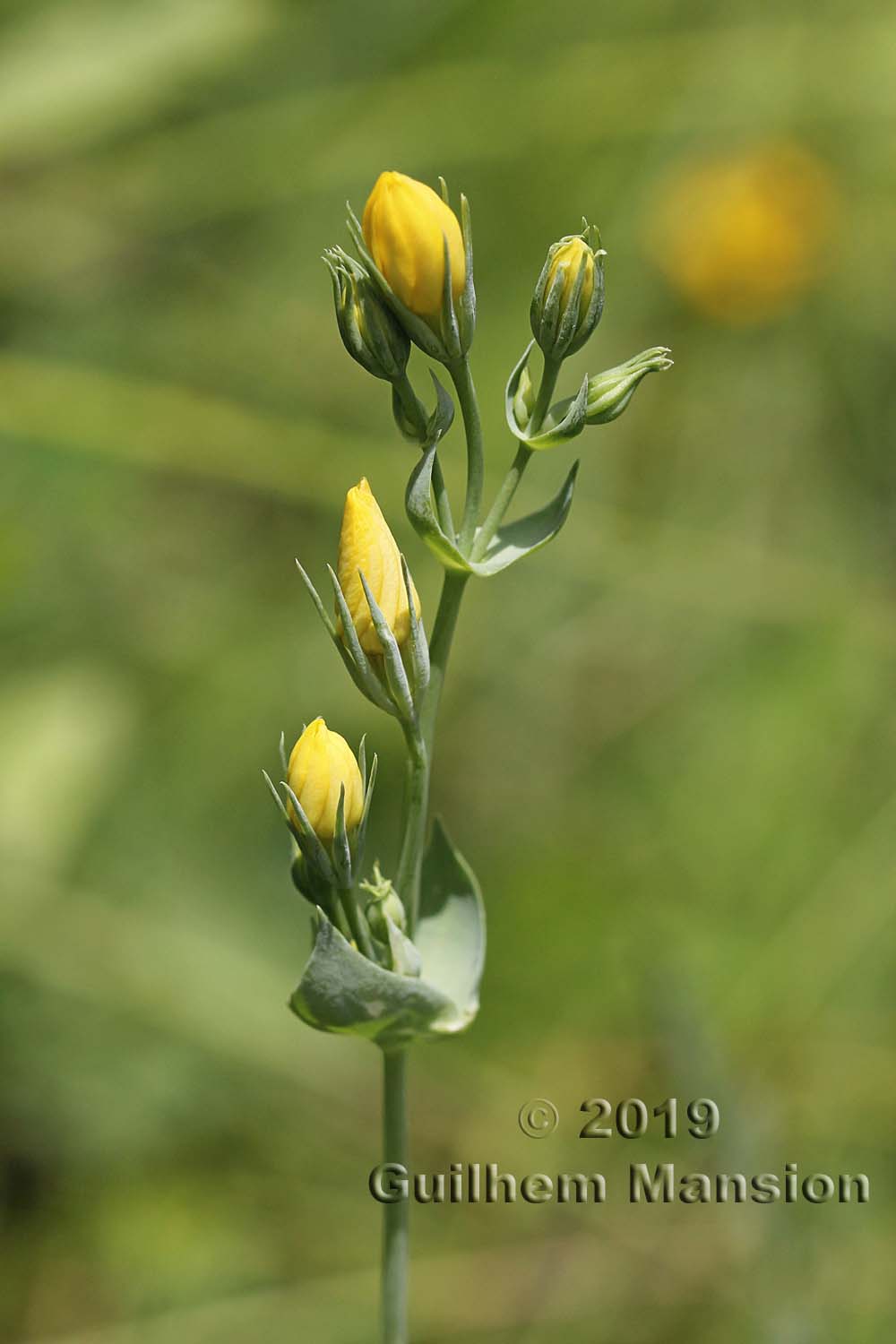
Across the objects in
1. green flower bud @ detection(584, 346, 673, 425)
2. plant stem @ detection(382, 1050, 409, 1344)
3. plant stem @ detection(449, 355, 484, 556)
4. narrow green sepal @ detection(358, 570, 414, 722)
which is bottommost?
plant stem @ detection(382, 1050, 409, 1344)

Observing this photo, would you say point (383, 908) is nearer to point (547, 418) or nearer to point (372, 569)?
point (372, 569)

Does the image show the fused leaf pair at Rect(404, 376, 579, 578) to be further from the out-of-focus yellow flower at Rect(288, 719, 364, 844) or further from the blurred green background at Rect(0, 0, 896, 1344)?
the blurred green background at Rect(0, 0, 896, 1344)

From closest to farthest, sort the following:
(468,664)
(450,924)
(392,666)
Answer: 1. (392,666)
2. (450,924)
3. (468,664)

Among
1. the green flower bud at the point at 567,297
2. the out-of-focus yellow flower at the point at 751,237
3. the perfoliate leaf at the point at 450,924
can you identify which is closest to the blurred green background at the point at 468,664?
the out-of-focus yellow flower at the point at 751,237

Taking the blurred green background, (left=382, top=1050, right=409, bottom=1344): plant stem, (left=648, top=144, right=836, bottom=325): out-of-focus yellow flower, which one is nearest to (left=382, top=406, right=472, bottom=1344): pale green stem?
(left=382, top=1050, right=409, bottom=1344): plant stem

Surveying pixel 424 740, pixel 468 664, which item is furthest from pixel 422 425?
pixel 468 664

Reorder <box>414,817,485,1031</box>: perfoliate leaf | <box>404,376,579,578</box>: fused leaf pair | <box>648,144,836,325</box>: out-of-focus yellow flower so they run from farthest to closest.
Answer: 1. <box>648,144,836,325</box>: out-of-focus yellow flower
2. <box>414,817,485,1031</box>: perfoliate leaf
3. <box>404,376,579,578</box>: fused leaf pair
